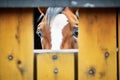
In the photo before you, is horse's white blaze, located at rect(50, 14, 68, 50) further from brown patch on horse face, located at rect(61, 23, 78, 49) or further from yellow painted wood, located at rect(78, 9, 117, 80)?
yellow painted wood, located at rect(78, 9, 117, 80)

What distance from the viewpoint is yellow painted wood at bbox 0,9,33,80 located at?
7.19 m

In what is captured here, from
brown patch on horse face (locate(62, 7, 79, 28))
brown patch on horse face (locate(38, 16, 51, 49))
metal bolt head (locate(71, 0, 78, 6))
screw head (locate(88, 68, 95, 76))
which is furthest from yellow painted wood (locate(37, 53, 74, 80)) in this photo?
metal bolt head (locate(71, 0, 78, 6))

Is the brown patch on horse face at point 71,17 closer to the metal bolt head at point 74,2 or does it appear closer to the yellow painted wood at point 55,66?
the metal bolt head at point 74,2

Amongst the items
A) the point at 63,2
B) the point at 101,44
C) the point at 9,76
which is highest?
the point at 63,2

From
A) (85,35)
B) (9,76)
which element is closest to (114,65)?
(85,35)

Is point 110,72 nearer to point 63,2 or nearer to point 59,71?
point 59,71

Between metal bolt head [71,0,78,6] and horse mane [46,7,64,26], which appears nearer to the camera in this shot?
metal bolt head [71,0,78,6]

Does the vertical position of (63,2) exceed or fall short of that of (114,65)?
it exceeds it

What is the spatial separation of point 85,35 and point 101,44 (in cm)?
33

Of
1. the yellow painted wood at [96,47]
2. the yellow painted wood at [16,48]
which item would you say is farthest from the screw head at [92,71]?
the yellow painted wood at [16,48]

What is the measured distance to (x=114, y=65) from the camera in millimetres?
7168

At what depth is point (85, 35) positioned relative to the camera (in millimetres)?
7203

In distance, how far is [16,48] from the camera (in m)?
7.21

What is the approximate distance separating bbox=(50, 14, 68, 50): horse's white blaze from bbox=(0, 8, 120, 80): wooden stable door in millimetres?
232
